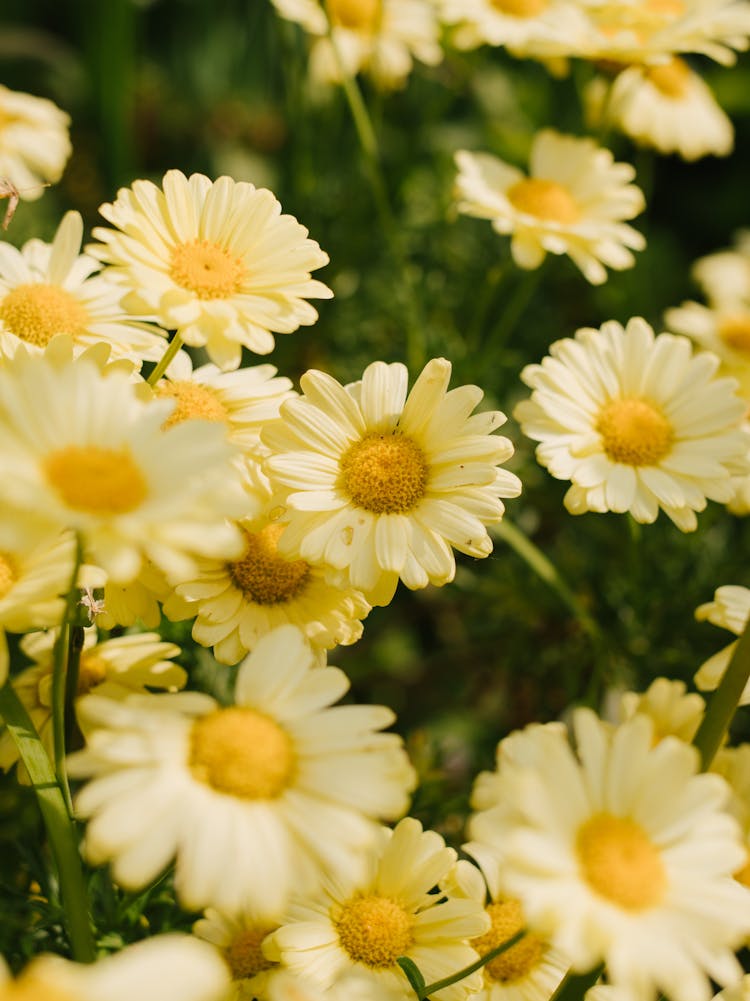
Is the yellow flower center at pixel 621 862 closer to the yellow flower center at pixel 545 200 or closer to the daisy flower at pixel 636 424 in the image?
the daisy flower at pixel 636 424

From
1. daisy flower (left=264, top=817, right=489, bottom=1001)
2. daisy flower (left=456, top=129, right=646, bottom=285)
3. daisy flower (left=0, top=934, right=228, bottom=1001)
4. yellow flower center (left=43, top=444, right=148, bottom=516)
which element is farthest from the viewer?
daisy flower (left=456, top=129, right=646, bottom=285)

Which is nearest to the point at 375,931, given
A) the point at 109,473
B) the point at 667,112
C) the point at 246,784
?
the point at 246,784

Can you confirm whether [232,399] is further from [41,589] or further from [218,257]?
[41,589]

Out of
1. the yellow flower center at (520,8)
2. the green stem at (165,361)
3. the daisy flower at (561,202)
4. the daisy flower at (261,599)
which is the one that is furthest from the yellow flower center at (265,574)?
the yellow flower center at (520,8)

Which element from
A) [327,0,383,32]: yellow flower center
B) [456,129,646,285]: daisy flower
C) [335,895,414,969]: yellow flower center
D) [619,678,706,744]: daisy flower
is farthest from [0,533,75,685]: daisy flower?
[327,0,383,32]: yellow flower center

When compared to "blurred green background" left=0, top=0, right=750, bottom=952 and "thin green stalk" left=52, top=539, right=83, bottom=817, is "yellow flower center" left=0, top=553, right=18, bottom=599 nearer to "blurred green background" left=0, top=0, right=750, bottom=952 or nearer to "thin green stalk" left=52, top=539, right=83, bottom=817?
"thin green stalk" left=52, top=539, right=83, bottom=817

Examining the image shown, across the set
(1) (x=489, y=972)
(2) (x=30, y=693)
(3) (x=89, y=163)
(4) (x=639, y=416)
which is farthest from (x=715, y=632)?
(3) (x=89, y=163)

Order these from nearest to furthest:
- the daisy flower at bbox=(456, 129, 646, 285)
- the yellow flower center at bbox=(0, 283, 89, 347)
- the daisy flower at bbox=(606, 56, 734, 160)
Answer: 1. the yellow flower center at bbox=(0, 283, 89, 347)
2. the daisy flower at bbox=(456, 129, 646, 285)
3. the daisy flower at bbox=(606, 56, 734, 160)
